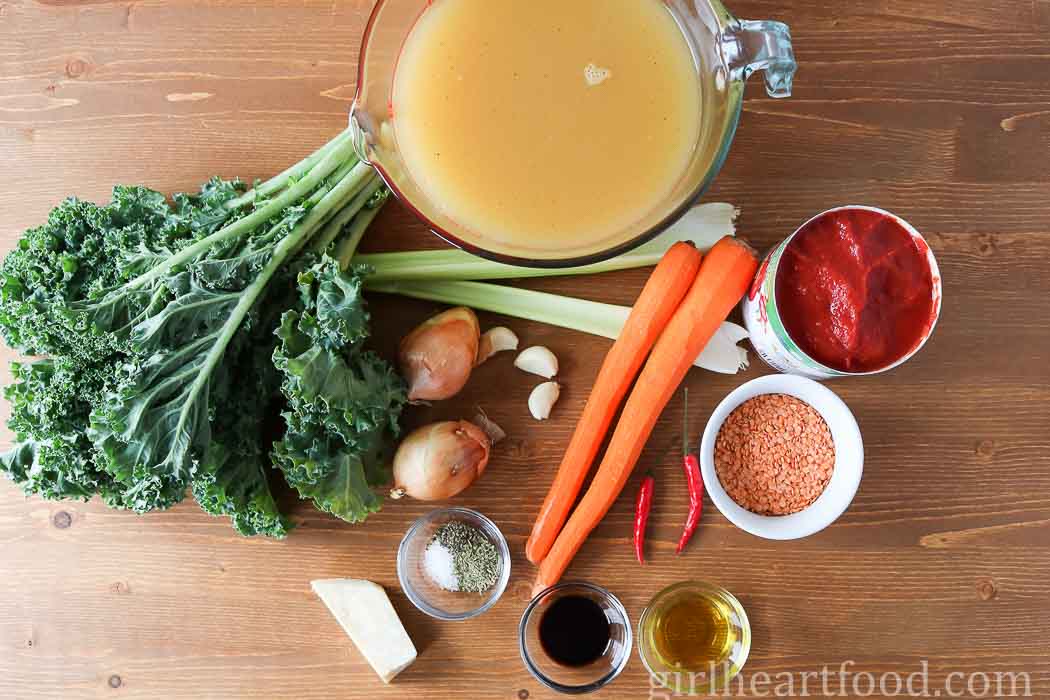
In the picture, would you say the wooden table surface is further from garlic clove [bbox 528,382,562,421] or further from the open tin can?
the open tin can

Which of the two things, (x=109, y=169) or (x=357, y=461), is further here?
(x=109, y=169)

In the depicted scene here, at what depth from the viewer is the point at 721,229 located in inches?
61.1

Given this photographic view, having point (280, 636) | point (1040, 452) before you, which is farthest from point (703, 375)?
point (280, 636)

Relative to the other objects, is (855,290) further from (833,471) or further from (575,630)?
(575,630)

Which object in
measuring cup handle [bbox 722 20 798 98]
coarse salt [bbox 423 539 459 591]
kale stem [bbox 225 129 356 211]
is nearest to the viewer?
measuring cup handle [bbox 722 20 798 98]

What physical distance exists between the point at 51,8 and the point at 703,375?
4.91 feet

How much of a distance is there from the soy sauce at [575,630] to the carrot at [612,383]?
105mm

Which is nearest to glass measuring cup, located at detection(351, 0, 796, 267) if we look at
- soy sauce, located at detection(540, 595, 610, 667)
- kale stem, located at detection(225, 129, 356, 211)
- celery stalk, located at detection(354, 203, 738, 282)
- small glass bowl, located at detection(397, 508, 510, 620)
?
kale stem, located at detection(225, 129, 356, 211)

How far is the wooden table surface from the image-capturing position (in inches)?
62.1

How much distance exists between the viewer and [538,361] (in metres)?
1.56

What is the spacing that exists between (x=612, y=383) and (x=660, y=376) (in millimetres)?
93

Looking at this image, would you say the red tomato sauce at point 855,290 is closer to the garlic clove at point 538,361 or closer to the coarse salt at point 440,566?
the garlic clove at point 538,361

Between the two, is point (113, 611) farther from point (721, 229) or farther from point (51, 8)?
point (721, 229)

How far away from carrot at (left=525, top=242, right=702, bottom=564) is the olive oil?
27cm
